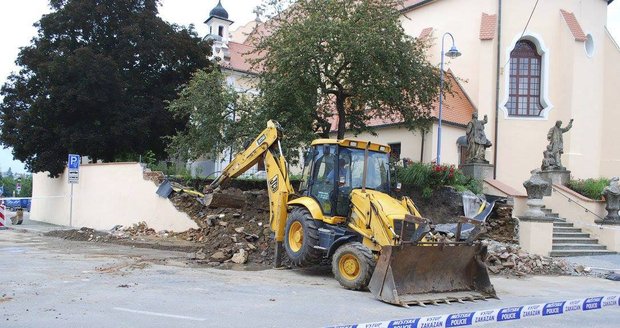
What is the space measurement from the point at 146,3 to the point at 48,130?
722 cm

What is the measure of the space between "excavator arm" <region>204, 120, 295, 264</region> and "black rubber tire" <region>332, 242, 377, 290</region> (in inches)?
90.5

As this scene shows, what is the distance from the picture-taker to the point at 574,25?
25062mm

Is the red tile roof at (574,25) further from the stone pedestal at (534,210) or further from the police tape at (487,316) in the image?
the police tape at (487,316)

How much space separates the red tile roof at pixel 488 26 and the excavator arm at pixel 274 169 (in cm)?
1560

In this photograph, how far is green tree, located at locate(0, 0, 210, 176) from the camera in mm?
22578

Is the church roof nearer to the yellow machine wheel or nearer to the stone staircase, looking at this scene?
the stone staircase

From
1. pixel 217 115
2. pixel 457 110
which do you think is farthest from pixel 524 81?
pixel 217 115

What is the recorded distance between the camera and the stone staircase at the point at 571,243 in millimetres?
15992

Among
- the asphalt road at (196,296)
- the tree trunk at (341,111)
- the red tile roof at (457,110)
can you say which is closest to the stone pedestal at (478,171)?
the tree trunk at (341,111)

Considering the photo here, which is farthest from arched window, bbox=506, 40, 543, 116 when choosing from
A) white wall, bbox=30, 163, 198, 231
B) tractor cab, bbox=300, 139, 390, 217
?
tractor cab, bbox=300, 139, 390, 217

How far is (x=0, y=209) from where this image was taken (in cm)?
2203

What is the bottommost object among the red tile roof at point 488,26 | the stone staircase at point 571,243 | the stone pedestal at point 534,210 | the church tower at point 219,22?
the stone staircase at point 571,243

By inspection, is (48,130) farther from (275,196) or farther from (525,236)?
(525,236)

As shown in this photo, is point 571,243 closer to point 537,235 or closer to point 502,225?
point 537,235
